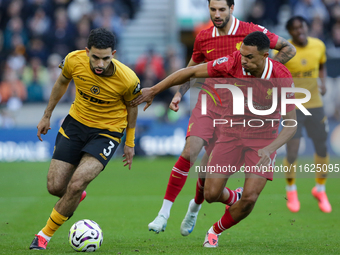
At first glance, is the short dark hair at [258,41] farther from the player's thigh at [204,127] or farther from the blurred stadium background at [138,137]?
the blurred stadium background at [138,137]

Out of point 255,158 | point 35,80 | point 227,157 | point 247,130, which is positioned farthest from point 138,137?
point 255,158

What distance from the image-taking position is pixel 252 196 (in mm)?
5457

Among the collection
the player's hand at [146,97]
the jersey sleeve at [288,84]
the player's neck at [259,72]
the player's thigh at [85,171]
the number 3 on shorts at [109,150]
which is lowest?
the player's thigh at [85,171]

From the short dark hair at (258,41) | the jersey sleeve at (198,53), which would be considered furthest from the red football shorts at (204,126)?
the short dark hair at (258,41)

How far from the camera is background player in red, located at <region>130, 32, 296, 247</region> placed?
5.27m

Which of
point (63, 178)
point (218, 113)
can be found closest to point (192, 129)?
point (218, 113)

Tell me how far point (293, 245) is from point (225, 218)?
2.74 ft

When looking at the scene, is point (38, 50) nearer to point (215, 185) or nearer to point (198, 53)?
point (198, 53)

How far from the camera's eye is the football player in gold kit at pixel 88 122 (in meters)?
5.45

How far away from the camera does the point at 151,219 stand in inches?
298

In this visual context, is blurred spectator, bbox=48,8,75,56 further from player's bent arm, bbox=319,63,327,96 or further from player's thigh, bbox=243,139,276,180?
player's thigh, bbox=243,139,276,180

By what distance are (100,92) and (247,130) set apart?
69.1 inches

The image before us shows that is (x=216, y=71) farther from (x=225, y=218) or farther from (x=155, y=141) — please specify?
(x=155, y=141)

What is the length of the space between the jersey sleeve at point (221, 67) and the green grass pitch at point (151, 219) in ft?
6.31
